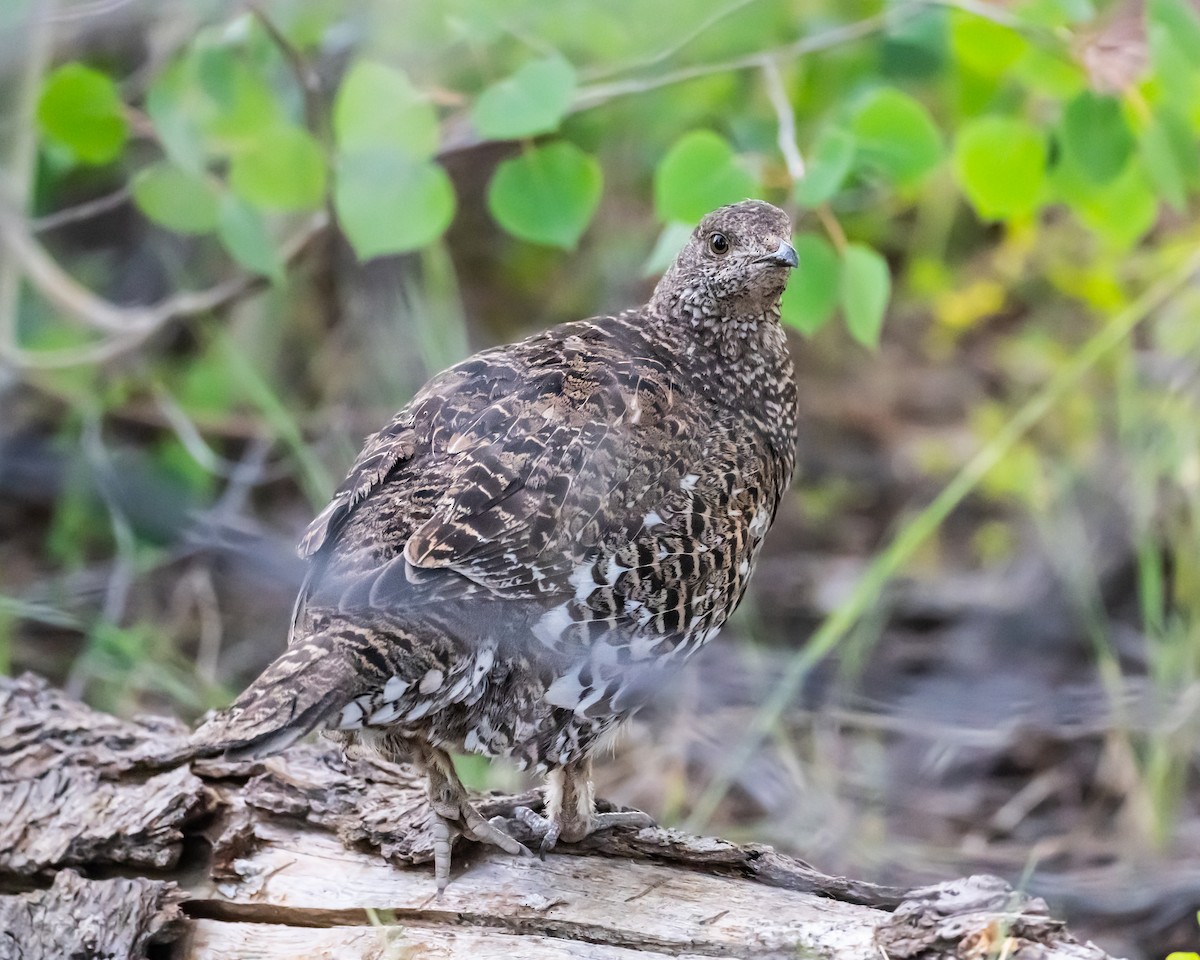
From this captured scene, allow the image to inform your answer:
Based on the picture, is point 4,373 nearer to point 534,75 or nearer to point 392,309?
point 392,309

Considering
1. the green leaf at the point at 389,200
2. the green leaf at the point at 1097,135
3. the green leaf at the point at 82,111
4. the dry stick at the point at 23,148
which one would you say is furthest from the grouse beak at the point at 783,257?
the dry stick at the point at 23,148

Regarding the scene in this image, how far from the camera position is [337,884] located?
2.99 meters

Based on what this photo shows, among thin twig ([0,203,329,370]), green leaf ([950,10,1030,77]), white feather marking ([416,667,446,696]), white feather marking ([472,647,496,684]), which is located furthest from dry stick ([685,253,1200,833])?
thin twig ([0,203,329,370])

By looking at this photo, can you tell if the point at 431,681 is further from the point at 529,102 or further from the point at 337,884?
the point at 529,102

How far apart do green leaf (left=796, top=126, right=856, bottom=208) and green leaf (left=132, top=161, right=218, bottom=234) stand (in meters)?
2.04

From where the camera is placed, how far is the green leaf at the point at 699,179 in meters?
3.78

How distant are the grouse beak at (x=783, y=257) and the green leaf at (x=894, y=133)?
86cm

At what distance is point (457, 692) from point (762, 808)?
2.32 metres

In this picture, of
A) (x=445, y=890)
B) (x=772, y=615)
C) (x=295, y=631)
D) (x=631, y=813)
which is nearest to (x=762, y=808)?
(x=772, y=615)

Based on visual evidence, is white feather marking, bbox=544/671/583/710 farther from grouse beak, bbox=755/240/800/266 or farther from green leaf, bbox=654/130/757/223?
green leaf, bbox=654/130/757/223

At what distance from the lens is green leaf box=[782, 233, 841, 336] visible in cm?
390

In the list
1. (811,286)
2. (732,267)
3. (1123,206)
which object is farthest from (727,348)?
(1123,206)

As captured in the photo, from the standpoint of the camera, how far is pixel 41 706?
343 cm

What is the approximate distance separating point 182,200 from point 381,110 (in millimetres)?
953
